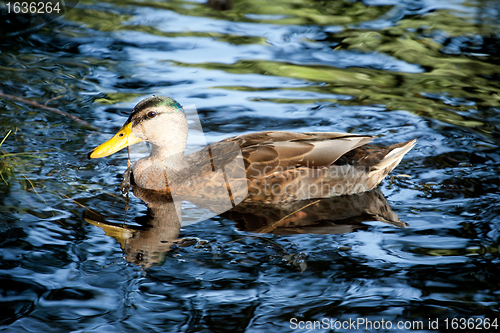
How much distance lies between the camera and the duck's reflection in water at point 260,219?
4.57m

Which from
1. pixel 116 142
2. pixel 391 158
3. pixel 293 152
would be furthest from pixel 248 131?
pixel 391 158

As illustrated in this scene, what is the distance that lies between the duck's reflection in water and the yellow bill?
0.53 meters

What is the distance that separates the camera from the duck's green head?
5699mm

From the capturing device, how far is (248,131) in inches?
263

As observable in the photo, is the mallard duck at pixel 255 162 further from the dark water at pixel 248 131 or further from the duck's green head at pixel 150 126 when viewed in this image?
the dark water at pixel 248 131

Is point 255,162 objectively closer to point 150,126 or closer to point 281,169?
point 281,169

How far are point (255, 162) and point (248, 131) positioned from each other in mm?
1320

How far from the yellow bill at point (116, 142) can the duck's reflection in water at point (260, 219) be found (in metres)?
0.53

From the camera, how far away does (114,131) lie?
6547 mm

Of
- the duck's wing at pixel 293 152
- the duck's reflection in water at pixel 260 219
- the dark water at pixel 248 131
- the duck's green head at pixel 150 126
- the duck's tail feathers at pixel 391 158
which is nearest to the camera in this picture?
the dark water at pixel 248 131

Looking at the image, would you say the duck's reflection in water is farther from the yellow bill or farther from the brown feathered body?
the yellow bill

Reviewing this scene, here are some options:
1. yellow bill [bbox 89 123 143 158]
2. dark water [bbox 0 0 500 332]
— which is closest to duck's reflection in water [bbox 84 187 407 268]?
dark water [bbox 0 0 500 332]

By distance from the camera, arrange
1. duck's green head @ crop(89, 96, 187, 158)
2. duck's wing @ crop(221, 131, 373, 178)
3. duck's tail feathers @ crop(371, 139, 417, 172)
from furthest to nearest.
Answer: duck's green head @ crop(89, 96, 187, 158) < duck's tail feathers @ crop(371, 139, 417, 172) < duck's wing @ crop(221, 131, 373, 178)

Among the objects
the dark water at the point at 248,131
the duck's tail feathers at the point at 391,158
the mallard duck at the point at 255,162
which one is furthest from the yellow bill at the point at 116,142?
the duck's tail feathers at the point at 391,158
